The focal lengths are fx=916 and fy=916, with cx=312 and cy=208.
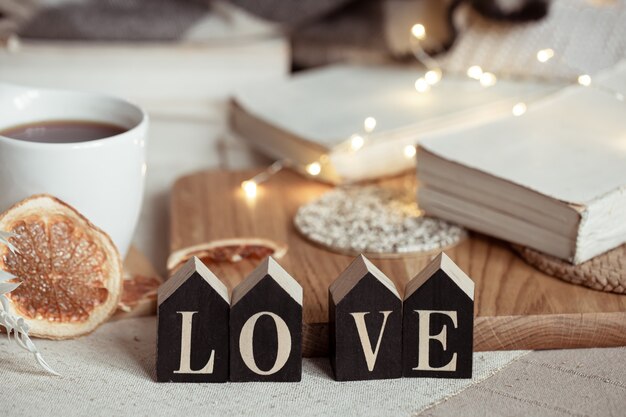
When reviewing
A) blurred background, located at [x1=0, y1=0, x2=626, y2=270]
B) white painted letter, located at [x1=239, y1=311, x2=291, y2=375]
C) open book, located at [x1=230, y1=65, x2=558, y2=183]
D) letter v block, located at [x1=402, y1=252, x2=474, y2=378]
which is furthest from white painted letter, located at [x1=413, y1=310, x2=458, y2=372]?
blurred background, located at [x1=0, y1=0, x2=626, y2=270]

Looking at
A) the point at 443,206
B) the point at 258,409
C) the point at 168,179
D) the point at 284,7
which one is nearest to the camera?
the point at 258,409

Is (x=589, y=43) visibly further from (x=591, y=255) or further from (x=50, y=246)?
(x=50, y=246)

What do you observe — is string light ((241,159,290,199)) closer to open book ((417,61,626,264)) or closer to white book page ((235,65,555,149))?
white book page ((235,65,555,149))

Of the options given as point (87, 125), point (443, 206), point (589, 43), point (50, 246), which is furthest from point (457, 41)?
point (50, 246)

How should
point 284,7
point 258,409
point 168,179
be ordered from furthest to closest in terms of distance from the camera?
point 284,7 < point 168,179 < point 258,409

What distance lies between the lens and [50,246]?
0.75 meters

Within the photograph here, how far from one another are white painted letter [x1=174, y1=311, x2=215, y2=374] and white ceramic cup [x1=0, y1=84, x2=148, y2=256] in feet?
0.51

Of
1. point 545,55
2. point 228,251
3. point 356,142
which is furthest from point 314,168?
point 545,55

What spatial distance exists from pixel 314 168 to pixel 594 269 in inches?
14.0

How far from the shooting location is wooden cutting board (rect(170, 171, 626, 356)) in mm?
763

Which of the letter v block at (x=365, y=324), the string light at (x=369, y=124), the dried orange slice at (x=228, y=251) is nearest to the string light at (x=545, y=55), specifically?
the string light at (x=369, y=124)

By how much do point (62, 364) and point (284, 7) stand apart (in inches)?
26.3

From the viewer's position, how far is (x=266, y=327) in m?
0.69

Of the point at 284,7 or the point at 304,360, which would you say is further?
the point at 284,7
